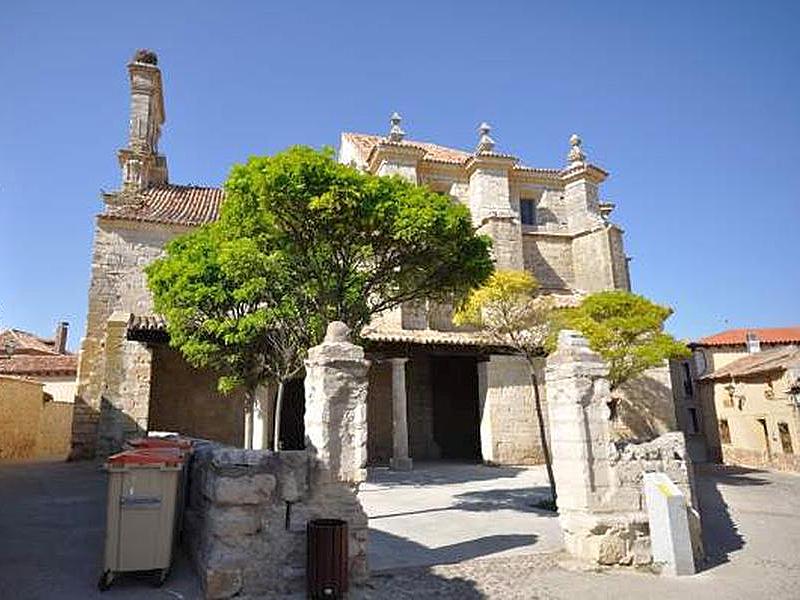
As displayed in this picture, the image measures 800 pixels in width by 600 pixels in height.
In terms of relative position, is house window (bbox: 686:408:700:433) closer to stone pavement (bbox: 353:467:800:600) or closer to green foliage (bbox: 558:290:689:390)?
green foliage (bbox: 558:290:689:390)

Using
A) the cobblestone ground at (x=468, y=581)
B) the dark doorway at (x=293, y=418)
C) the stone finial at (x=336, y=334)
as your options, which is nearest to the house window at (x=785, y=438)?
the dark doorway at (x=293, y=418)

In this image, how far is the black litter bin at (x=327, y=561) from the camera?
4.62 meters

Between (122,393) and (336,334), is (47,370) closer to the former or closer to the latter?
(122,393)

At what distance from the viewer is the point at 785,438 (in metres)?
18.5

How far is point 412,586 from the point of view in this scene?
5.05 metres

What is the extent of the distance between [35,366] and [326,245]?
2121cm

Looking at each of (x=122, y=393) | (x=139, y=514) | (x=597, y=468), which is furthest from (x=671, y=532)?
(x=122, y=393)

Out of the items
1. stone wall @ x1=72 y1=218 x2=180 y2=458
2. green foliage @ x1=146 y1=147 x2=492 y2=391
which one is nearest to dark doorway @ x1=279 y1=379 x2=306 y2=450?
stone wall @ x1=72 y1=218 x2=180 y2=458

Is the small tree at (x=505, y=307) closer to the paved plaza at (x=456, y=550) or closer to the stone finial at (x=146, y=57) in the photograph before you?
the paved plaza at (x=456, y=550)

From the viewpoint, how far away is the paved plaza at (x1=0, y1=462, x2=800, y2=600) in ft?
16.1

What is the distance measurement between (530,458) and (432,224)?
12089 millimetres

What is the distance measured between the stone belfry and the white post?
2026 centimetres

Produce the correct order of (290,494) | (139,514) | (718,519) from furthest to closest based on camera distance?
1. (718,519)
2. (290,494)
3. (139,514)

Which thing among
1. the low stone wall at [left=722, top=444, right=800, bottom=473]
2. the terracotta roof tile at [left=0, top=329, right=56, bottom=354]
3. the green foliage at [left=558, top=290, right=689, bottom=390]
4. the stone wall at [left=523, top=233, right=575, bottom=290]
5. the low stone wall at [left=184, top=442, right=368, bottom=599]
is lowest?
the low stone wall at [left=722, top=444, right=800, bottom=473]
